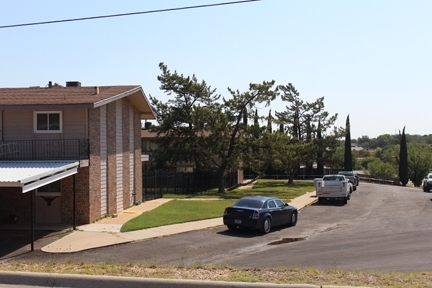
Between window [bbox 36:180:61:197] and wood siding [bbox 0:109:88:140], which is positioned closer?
window [bbox 36:180:61:197]

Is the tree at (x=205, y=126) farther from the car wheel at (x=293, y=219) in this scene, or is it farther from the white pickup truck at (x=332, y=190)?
the car wheel at (x=293, y=219)

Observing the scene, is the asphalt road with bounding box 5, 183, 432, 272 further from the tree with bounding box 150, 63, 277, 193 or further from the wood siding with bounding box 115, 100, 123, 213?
the tree with bounding box 150, 63, 277, 193

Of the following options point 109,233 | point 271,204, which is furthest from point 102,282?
point 271,204

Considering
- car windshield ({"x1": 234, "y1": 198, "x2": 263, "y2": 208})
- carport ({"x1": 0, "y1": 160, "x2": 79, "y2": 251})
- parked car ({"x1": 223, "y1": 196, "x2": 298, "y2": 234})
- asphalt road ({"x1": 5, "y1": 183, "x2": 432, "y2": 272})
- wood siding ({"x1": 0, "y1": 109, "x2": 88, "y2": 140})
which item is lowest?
asphalt road ({"x1": 5, "y1": 183, "x2": 432, "y2": 272})

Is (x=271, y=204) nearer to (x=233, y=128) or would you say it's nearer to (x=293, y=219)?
(x=293, y=219)

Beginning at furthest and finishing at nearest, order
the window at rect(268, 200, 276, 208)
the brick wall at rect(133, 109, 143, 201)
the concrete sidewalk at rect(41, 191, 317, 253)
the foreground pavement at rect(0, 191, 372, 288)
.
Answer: the brick wall at rect(133, 109, 143, 201), the window at rect(268, 200, 276, 208), the concrete sidewalk at rect(41, 191, 317, 253), the foreground pavement at rect(0, 191, 372, 288)

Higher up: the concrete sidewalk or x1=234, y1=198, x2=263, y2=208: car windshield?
x1=234, y1=198, x2=263, y2=208: car windshield

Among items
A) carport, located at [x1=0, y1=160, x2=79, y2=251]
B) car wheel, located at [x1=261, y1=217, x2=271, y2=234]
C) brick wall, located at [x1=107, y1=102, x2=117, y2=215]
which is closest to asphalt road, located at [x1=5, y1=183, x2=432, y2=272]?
car wheel, located at [x1=261, y1=217, x2=271, y2=234]

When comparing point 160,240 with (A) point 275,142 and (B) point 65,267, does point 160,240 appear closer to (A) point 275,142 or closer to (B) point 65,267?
(B) point 65,267

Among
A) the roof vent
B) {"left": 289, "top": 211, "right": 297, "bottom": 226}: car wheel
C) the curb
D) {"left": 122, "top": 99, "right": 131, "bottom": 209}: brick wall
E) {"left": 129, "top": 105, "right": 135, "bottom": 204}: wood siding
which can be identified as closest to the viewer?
the curb

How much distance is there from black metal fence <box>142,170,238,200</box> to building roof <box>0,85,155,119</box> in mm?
6551

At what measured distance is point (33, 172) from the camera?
1769 cm

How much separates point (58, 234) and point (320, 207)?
17513 millimetres

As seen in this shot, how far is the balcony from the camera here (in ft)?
70.3
